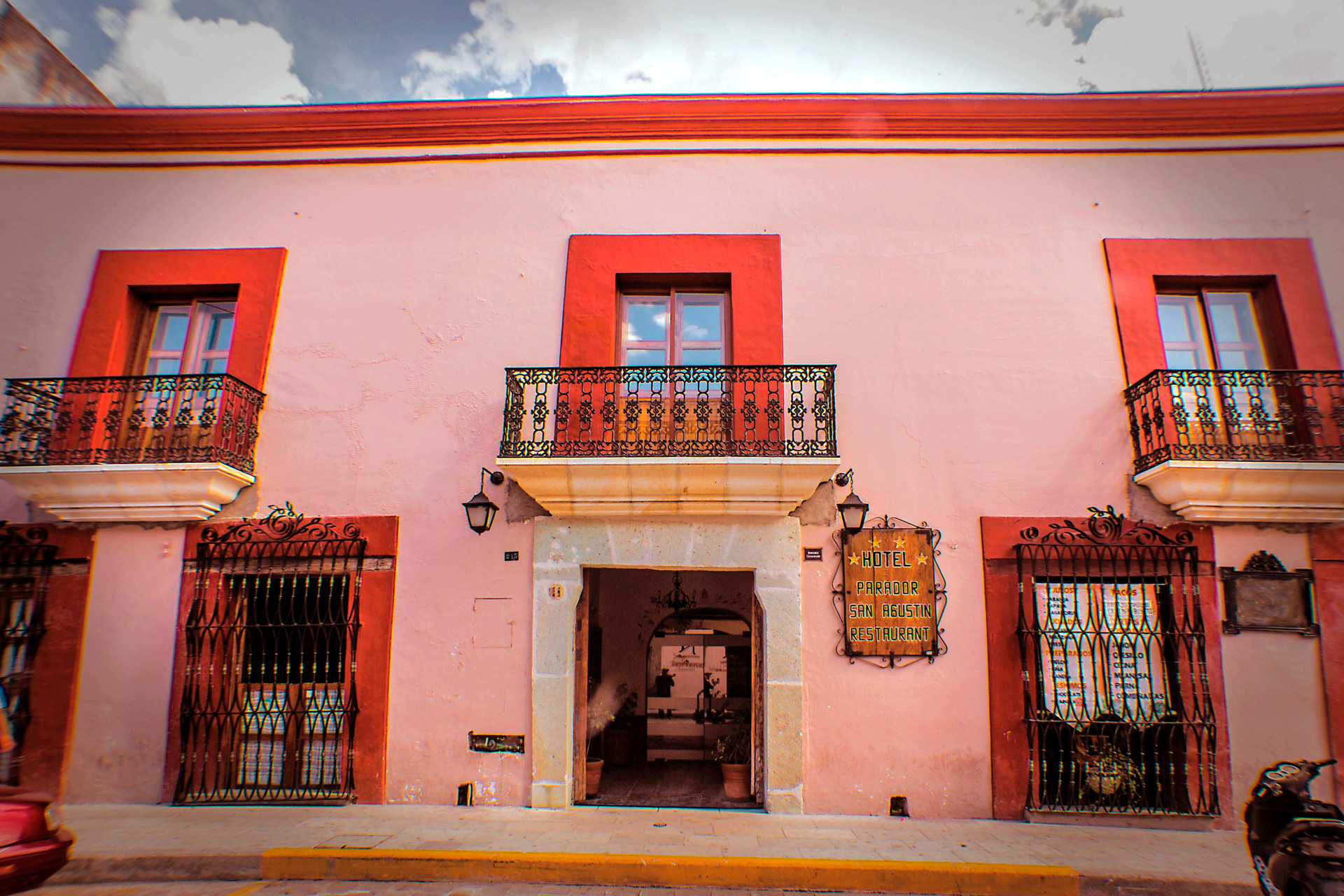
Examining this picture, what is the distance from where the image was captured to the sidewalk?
4.63m

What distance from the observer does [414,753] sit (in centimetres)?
589

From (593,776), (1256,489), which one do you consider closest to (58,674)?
(593,776)

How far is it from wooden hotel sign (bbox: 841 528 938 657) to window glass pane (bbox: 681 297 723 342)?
2.43 meters

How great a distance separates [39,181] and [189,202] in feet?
5.47

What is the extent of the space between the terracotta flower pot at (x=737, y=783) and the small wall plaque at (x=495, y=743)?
6.51 feet

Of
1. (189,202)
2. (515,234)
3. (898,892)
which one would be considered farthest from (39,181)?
(898,892)

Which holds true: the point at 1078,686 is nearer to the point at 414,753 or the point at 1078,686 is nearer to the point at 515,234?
the point at 414,753

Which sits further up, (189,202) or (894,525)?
(189,202)

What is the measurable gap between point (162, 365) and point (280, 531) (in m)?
2.31

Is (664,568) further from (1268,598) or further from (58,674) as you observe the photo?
(58,674)

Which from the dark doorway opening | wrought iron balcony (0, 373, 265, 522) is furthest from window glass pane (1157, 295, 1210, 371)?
wrought iron balcony (0, 373, 265, 522)

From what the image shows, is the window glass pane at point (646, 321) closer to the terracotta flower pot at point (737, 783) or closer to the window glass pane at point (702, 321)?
Result: the window glass pane at point (702, 321)

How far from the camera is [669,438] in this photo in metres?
6.07

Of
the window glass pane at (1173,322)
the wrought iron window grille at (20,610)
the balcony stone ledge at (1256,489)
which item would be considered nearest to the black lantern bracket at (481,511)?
the wrought iron window grille at (20,610)
